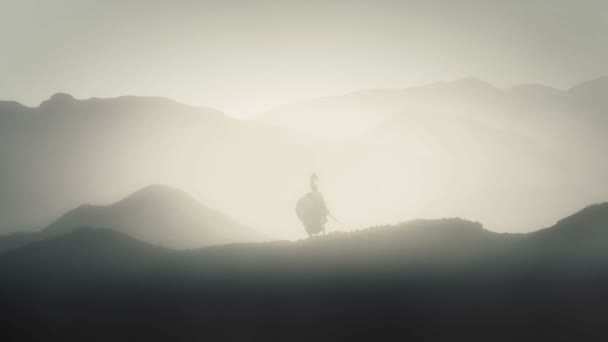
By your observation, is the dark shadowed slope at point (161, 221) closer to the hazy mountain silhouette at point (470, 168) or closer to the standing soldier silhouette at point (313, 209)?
the standing soldier silhouette at point (313, 209)

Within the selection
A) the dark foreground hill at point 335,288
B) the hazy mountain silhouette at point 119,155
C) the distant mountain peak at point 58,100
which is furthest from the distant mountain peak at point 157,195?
the distant mountain peak at point 58,100

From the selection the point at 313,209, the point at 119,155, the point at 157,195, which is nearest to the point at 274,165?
the point at 119,155

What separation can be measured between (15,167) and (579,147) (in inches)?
5800

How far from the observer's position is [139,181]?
323ft

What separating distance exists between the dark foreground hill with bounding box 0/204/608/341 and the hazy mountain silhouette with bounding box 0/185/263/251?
571 inches

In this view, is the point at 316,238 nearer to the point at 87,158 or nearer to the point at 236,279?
the point at 236,279

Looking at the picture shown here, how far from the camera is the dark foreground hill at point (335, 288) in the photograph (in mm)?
19859

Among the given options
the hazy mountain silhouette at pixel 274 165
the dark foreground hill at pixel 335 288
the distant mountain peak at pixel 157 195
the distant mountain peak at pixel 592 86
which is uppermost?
the distant mountain peak at pixel 592 86

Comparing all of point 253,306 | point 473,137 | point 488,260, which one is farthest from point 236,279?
point 473,137

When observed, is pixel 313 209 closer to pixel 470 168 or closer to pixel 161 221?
pixel 161 221

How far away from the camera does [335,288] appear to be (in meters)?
23.0

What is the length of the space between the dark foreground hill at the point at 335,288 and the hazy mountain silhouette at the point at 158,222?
14.5 metres

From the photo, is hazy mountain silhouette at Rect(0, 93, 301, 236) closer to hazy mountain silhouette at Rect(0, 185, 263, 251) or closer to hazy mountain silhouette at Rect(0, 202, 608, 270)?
hazy mountain silhouette at Rect(0, 185, 263, 251)

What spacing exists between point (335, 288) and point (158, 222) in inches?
1044
